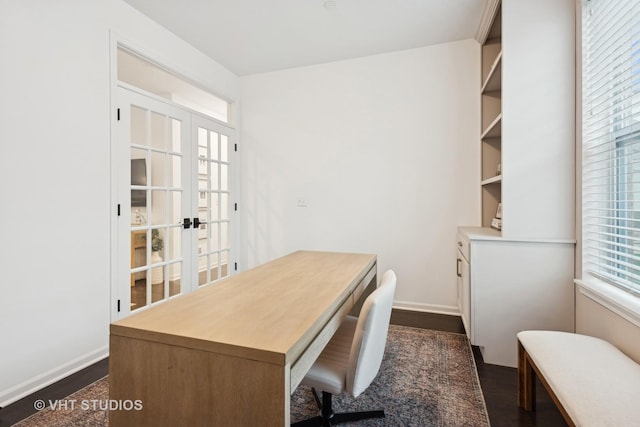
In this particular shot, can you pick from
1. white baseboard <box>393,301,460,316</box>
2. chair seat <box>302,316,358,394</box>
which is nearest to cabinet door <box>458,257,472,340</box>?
white baseboard <box>393,301,460,316</box>

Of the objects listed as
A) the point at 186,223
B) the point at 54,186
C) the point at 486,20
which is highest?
the point at 486,20

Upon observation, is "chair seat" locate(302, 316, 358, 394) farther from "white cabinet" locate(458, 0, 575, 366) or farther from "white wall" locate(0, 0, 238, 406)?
"white wall" locate(0, 0, 238, 406)

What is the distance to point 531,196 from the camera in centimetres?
214

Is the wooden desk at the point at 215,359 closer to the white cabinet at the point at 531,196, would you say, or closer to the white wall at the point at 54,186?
the white wall at the point at 54,186

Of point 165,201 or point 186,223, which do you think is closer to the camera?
point 165,201

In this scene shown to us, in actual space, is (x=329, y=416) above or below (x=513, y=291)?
below

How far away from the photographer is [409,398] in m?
1.78

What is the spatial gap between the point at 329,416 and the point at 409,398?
52 cm

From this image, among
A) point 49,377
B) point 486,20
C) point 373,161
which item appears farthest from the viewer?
point 373,161

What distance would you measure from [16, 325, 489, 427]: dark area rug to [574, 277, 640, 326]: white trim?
2.66ft

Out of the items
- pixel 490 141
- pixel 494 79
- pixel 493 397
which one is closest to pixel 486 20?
pixel 494 79

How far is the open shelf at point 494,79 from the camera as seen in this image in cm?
254

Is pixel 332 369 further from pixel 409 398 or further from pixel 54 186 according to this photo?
pixel 54 186

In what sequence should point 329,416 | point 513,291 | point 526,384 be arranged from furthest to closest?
point 513,291 → point 526,384 → point 329,416
